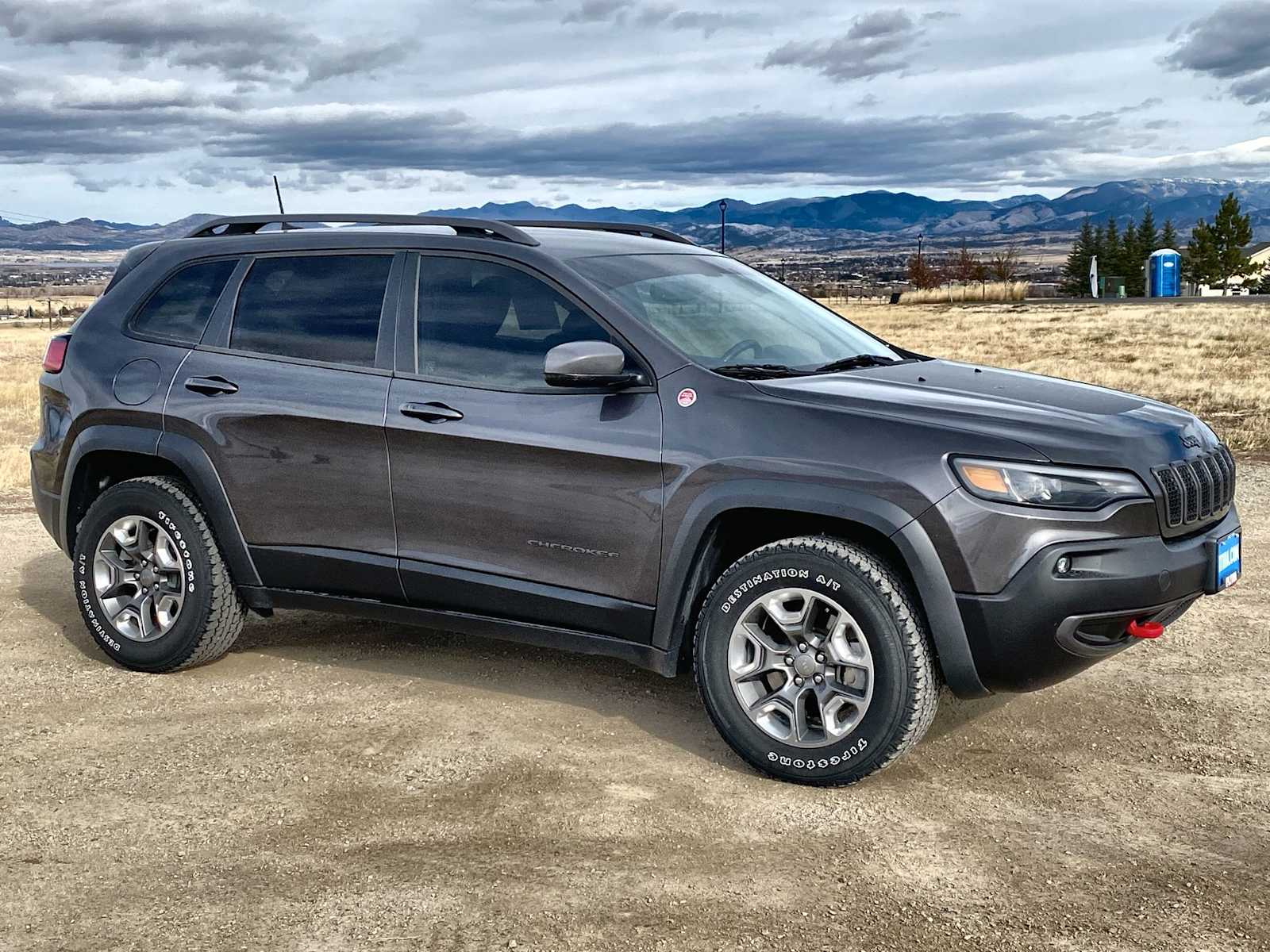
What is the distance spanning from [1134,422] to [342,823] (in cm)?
284

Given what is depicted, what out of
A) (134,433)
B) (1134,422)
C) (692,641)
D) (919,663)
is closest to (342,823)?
(692,641)

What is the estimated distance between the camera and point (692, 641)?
4.73 m

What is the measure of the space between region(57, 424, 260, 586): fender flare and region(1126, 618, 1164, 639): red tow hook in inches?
132

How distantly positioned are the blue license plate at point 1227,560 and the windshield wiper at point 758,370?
1.51 m

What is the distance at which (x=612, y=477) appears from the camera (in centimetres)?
462

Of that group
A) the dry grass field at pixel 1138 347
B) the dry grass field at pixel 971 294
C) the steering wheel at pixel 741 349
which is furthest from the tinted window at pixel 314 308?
the dry grass field at pixel 971 294

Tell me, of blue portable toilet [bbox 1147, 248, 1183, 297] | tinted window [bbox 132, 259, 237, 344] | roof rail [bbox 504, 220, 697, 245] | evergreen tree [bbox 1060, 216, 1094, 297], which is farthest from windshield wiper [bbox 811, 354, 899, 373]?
evergreen tree [bbox 1060, 216, 1094, 297]

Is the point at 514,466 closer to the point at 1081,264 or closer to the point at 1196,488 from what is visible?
the point at 1196,488

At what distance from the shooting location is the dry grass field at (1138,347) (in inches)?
670

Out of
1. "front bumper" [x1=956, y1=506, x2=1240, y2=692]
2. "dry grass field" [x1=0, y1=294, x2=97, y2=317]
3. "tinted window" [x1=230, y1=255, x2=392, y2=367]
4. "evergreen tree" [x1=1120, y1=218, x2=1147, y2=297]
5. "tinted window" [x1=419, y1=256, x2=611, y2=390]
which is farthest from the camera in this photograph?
"evergreen tree" [x1=1120, y1=218, x2=1147, y2=297]

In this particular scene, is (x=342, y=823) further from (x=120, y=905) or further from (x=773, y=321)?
(x=773, y=321)

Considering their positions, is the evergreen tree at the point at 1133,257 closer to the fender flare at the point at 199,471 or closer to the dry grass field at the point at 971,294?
the dry grass field at the point at 971,294

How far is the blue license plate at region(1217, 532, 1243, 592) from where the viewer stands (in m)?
4.50

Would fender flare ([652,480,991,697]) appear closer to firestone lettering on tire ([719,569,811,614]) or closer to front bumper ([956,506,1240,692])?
front bumper ([956,506,1240,692])
